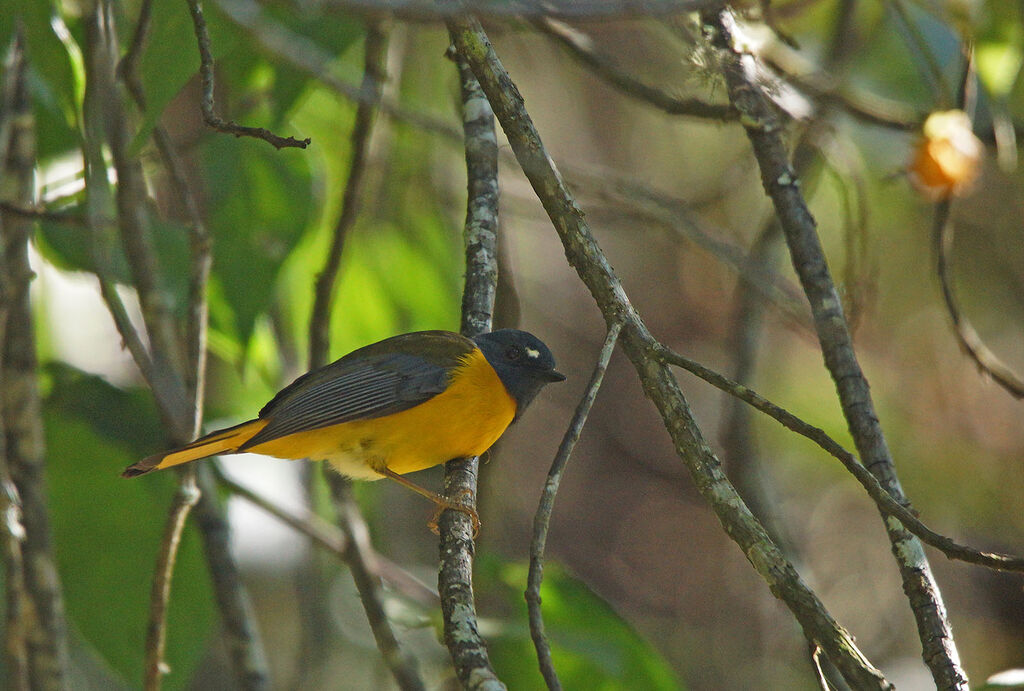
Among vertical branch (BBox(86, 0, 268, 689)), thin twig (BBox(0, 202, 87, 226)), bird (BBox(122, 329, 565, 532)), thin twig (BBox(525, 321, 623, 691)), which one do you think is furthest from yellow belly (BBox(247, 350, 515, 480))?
thin twig (BBox(525, 321, 623, 691))

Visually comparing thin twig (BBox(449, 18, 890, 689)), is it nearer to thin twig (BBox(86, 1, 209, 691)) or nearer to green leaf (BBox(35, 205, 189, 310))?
thin twig (BBox(86, 1, 209, 691))

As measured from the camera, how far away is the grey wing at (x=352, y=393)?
3725 mm

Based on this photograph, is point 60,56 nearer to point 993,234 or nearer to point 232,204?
point 232,204

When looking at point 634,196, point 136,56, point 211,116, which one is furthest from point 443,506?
point 634,196

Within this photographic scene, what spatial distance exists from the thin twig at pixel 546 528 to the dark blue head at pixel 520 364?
1813 millimetres

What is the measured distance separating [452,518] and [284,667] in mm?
4692

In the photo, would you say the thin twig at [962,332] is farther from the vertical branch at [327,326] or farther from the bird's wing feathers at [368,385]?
the vertical branch at [327,326]

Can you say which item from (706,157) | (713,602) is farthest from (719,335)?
(713,602)

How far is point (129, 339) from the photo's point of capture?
2.96 metres

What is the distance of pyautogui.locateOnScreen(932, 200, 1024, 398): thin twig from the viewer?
298 cm

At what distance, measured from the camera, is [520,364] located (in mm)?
4219

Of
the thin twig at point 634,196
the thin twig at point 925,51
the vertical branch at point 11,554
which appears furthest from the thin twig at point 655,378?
the thin twig at point 925,51

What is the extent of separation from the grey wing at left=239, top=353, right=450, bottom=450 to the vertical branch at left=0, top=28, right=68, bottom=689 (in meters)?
0.72

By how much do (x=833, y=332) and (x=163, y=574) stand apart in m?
2.15
